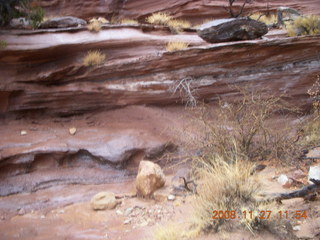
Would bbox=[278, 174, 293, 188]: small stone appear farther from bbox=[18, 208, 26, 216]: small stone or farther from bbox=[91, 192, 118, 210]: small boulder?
bbox=[18, 208, 26, 216]: small stone

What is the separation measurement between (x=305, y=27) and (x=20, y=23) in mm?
8586

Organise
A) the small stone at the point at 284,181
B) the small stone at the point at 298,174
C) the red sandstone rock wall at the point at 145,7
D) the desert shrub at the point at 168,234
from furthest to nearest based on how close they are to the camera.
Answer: the red sandstone rock wall at the point at 145,7
the small stone at the point at 298,174
the small stone at the point at 284,181
the desert shrub at the point at 168,234

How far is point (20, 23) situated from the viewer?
857cm

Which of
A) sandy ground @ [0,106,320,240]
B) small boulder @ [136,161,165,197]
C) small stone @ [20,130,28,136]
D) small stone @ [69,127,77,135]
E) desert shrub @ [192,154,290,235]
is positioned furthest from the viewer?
small stone @ [69,127,77,135]

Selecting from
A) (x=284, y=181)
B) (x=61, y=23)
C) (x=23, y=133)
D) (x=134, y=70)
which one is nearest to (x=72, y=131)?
(x=23, y=133)

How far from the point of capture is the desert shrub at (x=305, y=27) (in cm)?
892

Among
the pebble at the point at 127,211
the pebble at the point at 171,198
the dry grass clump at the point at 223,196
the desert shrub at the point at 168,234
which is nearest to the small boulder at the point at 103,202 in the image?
the pebble at the point at 127,211

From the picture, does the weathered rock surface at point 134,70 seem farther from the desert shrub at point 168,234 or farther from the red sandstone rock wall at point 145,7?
the desert shrub at point 168,234

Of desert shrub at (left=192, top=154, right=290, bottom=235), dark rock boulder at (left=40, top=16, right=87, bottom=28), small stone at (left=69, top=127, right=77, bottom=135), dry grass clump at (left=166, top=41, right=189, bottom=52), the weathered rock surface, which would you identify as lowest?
small stone at (left=69, top=127, right=77, bottom=135)

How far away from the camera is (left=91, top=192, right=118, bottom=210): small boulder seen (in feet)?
18.6

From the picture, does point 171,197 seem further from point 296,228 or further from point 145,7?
point 145,7

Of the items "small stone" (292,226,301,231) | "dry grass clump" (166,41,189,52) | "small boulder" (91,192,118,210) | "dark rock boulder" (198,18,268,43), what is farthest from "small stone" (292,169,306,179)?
"dark rock boulder" (198,18,268,43)
